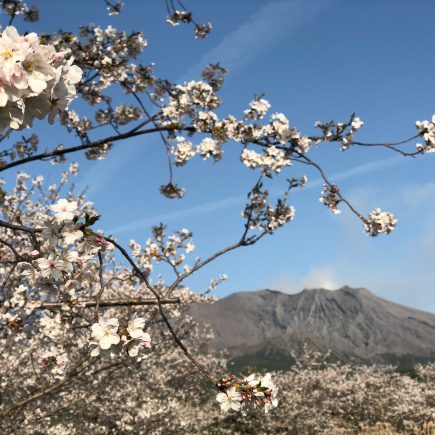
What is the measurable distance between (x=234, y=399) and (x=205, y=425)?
1814 centimetres

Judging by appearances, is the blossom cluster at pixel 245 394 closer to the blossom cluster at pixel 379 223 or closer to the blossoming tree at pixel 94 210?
the blossoming tree at pixel 94 210

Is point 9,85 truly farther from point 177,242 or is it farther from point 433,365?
point 433,365

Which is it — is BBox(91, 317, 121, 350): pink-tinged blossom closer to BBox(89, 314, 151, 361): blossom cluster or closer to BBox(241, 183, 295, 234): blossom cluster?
BBox(89, 314, 151, 361): blossom cluster

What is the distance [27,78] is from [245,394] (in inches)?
85.1

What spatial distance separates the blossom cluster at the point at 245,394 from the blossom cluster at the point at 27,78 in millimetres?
1865

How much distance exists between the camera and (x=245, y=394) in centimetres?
287

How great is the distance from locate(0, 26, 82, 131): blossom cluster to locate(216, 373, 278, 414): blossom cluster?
187 centimetres

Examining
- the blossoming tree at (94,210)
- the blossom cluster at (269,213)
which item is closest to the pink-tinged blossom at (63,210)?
the blossoming tree at (94,210)

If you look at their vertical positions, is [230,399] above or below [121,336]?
below

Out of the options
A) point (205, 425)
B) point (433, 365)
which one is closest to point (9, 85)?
point (205, 425)

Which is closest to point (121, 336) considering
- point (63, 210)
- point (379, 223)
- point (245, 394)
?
point (63, 210)

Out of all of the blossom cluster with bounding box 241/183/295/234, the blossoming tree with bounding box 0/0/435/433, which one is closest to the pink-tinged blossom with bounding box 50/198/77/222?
the blossoming tree with bounding box 0/0/435/433

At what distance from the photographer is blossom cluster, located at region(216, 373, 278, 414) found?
2.82 metres

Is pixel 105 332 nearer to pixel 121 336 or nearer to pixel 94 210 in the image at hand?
pixel 121 336
